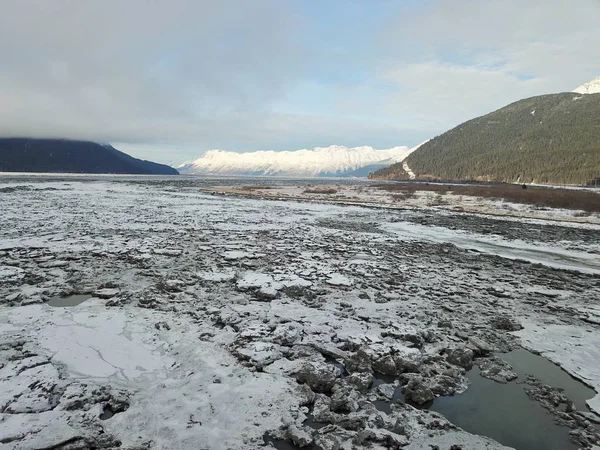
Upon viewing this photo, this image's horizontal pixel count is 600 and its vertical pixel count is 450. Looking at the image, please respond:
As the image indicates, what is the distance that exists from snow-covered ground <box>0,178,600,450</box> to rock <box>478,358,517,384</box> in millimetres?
268

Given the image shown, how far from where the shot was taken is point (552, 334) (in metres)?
9.23

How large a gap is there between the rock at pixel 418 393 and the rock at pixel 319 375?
1339 millimetres

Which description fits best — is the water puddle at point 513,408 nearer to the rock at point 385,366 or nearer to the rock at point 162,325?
the rock at point 385,366

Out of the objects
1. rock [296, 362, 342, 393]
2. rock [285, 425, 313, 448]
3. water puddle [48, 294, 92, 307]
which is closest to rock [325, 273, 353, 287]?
rock [296, 362, 342, 393]

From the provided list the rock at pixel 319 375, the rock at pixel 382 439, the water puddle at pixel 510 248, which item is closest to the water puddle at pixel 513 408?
the rock at pixel 382 439

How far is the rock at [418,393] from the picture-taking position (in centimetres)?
645

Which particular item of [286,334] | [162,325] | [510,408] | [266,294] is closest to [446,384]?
[510,408]

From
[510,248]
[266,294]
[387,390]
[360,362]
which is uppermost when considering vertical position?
[510,248]

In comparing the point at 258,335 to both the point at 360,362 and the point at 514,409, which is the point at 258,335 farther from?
the point at 514,409

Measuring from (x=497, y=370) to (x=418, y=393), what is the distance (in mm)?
2248

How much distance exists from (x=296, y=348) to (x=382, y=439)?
9.93 ft

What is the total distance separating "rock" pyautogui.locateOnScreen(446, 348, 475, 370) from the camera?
7750 mm

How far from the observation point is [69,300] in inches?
411

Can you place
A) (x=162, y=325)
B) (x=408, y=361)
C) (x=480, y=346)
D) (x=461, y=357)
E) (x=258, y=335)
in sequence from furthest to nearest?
(x=162, y=325)
(x=258, y=335)
(x=480, y=346)
(x=461, y=357)
(x=408, y=361)
